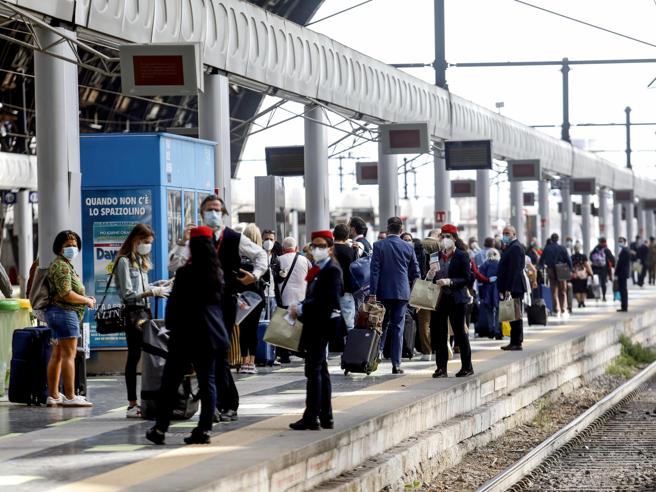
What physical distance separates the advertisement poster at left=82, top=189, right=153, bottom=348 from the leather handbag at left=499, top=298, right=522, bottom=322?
19.9ft

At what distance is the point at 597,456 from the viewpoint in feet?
51.0

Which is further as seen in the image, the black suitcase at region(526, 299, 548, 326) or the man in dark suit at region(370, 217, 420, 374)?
the black suitcase at region(526, 299, 548, 326)

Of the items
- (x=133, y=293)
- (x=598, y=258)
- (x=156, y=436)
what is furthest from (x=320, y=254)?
(x=598, y=258)

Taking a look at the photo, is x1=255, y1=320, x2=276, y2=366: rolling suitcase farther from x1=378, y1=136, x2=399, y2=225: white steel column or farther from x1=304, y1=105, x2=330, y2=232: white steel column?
x1=378, y1=136, x2=399, y2=225: white steel column

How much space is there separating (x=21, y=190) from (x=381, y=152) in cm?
1226

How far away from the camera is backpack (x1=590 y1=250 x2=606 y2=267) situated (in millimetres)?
41594

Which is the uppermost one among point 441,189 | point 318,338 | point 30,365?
point 441,189

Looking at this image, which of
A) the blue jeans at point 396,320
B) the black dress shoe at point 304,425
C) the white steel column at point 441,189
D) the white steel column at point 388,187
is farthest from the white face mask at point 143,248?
the white steel column at point 441,189

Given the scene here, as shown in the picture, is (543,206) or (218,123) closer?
(218,123)

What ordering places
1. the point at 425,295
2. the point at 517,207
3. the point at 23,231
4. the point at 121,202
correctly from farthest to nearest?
the point at 517,207 < the point at 23,231 < the point at 121,202 < the point at 425,295

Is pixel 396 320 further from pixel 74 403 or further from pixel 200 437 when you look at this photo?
pixel 200 437

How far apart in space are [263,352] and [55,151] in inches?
193

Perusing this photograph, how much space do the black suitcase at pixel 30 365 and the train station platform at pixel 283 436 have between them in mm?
174

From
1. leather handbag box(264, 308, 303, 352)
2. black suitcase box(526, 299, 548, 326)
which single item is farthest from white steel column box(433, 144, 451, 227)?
leather handbag box(264, 308, 303, 352)
